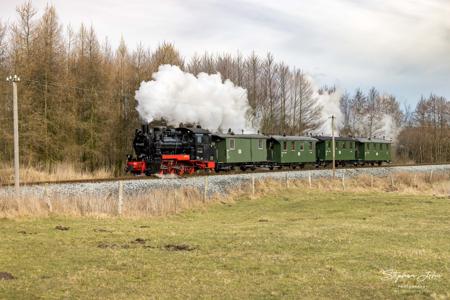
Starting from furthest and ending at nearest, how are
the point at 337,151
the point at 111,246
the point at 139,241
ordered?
the point at 337,151, the point at 139,241, the point at 111,246

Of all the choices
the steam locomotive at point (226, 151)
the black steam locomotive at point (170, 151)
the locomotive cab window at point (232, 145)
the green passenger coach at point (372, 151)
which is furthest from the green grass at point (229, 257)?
the green passenger coach at point (372, 151)

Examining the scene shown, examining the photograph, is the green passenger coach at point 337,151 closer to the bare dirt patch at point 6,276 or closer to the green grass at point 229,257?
the green grass at point 229,257

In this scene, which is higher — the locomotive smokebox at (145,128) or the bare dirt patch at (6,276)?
the locomotive smokebox at (145,128)

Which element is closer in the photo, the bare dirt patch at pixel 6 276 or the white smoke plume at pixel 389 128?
the bare dirt patch at pixel 6 276

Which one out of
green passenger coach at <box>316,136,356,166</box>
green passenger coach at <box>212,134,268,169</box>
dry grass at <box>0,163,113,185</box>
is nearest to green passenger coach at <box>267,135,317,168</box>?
green passenger coach at <box>212,134,268,169</box>

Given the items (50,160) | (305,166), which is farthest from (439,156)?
(50,160)

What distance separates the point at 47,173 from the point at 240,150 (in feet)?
43.3

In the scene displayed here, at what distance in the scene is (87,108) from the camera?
35.3 m

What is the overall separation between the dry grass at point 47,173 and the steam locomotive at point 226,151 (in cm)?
308

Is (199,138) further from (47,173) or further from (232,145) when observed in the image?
(47,173)

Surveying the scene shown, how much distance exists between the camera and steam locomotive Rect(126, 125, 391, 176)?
28.6 m

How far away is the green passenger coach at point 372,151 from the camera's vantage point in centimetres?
5119

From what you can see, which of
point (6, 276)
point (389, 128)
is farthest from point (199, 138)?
point (389, 128)
